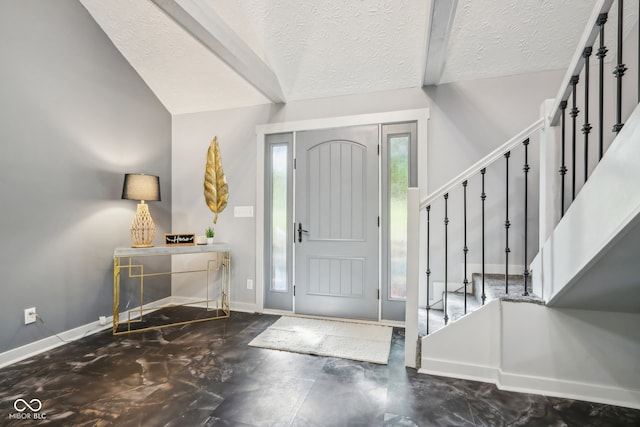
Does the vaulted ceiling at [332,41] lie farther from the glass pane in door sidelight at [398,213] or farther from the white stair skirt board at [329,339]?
the white stair skirt board at [329,339]

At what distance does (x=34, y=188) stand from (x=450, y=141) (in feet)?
11.6

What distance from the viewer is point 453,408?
5.16ft

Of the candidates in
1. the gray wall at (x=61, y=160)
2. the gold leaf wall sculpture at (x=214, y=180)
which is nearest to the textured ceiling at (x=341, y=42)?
the gold leaf wall sculpture at (x=214, y=180)

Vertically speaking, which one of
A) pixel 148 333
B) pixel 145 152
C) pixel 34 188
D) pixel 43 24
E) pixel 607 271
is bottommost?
pixel 148 333

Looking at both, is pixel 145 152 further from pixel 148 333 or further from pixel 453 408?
pixel 453 408

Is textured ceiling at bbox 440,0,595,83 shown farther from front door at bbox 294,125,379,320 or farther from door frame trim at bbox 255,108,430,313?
front door at bbox 294,125,379,320

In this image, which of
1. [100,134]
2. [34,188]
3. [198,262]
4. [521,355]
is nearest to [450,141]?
[521,355]

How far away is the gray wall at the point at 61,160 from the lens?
2039 millimetres

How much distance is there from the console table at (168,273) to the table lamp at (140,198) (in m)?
0.14

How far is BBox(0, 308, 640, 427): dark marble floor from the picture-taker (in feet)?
4.86

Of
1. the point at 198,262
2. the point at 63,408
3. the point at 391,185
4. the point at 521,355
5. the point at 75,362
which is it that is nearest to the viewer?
the point at 63,408

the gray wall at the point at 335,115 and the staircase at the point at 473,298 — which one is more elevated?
the gray wall at the point at 335,115

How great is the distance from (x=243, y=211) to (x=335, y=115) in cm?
150

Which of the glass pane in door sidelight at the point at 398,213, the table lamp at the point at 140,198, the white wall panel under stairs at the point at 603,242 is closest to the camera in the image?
the white wall panel under stairs at the point at 603,242
